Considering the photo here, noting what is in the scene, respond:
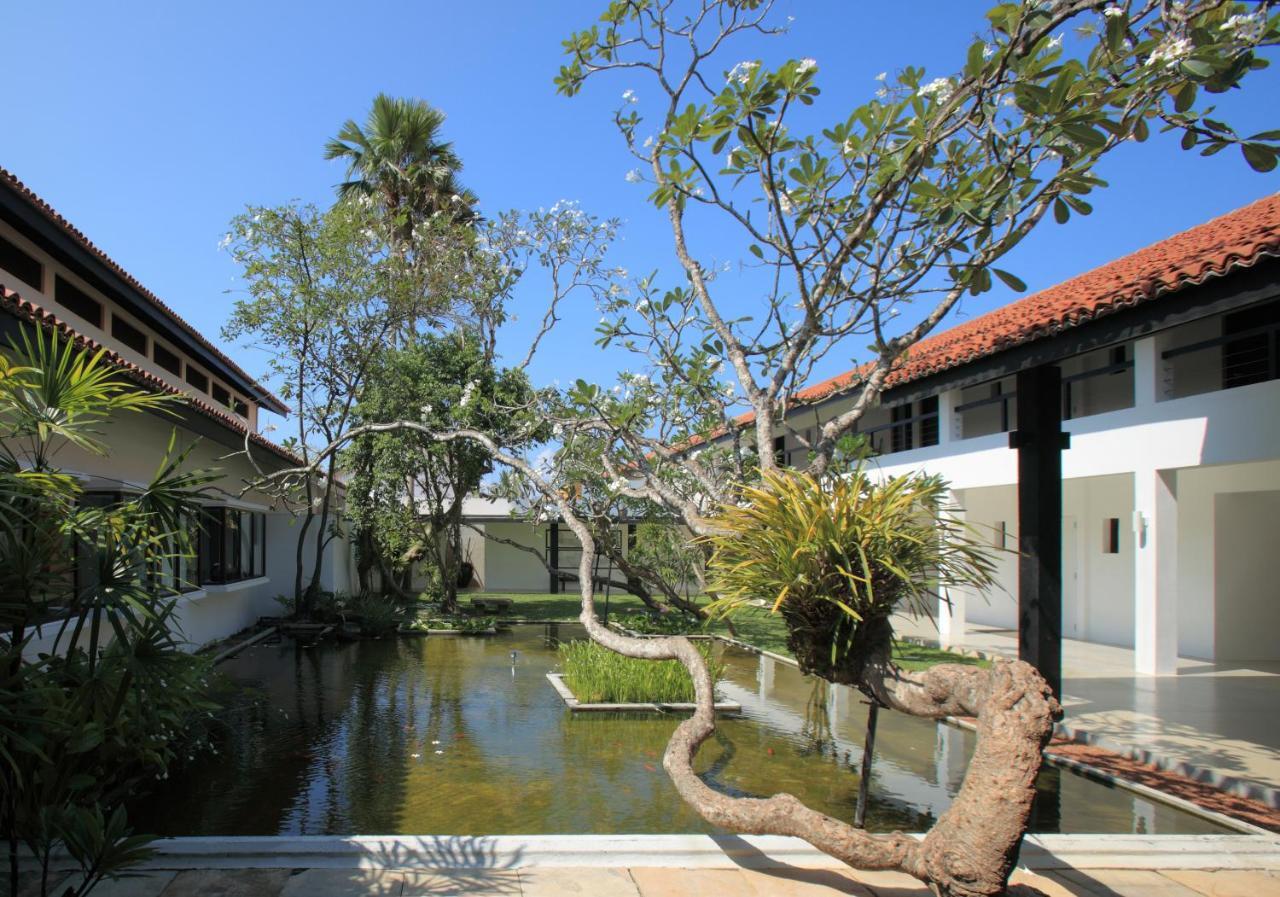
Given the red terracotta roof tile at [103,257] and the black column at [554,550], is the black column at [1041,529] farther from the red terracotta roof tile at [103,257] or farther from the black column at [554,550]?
the black column at [554,550]

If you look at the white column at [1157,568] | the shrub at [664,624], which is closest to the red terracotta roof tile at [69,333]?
the shrub at [664,624]

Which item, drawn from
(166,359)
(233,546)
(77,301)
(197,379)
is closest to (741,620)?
(233,546)

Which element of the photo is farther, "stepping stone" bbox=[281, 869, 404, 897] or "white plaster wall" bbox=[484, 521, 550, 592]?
"white plaster wall" bbox=[484, 521, 550, 592]

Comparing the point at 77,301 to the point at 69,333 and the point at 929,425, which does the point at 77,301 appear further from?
the point at 929,425

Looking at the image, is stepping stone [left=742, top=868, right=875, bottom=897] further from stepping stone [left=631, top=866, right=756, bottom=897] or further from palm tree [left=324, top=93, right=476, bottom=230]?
palm tree [left=324, top=93, right=476, bottom=230]

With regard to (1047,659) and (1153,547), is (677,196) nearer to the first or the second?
(1047,659)

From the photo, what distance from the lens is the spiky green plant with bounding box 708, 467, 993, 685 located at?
4930 millimetres

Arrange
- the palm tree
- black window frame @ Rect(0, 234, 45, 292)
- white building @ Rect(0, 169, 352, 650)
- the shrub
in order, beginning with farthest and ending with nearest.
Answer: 1. the palm tree
2. the shrub
3. black window frame @ Rect(0, 234, 45, 292)
4. white building @ Rect(0, 169, 352, 650)

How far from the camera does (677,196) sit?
20.8 ft

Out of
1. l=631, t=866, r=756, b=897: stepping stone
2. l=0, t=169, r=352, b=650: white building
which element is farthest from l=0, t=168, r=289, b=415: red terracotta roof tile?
l=631, t=866, r=756, b=897: stepping stone

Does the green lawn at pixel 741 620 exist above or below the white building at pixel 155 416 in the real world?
below

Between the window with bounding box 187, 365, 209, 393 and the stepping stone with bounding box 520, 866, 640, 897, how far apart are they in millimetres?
19042

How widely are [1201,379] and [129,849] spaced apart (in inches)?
522

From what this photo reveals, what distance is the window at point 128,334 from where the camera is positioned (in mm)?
16297
